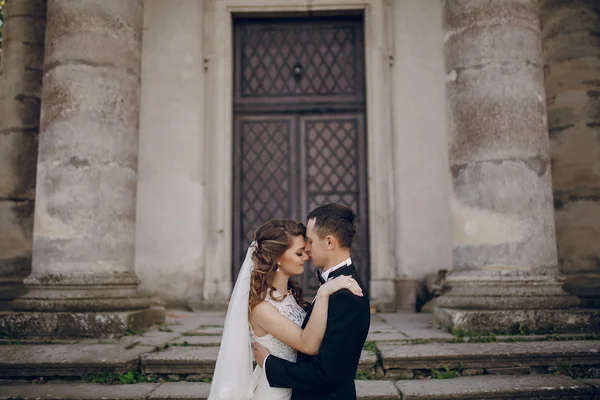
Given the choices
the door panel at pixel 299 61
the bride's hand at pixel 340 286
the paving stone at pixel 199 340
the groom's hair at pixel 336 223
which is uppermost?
the door panel at pixel 299 61

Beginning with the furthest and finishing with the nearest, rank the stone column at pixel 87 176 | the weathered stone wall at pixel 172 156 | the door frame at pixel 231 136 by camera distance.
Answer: the weathered stone wall at pixel 172 156 → the door frame at pixel 231 136 → the stone column at pixel 87 176

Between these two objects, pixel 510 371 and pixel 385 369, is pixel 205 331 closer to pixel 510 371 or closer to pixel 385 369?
pixel 385 369

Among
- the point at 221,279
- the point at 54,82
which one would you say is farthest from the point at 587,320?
the point at 54,82

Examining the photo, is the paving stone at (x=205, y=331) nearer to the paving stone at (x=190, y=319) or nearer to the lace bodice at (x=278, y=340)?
the paving stone at (x=190, y=319)

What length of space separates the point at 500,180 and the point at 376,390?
105 inches

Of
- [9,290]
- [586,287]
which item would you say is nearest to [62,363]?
[9,290]

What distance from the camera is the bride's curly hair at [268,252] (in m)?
2.69

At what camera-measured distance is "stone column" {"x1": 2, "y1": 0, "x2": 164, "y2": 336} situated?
18.1 feet

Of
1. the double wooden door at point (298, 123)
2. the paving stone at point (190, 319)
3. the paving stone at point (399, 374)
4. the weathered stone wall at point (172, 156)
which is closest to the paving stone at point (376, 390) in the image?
the paving stone at point (399, 374)

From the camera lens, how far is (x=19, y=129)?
24.5 feet

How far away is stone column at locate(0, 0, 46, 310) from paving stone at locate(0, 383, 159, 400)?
3.32 metres

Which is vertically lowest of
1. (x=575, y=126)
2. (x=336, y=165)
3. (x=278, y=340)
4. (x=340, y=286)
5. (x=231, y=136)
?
(x=278, y=340)

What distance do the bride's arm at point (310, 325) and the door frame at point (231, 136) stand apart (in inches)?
217

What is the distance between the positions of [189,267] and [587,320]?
5.31m
